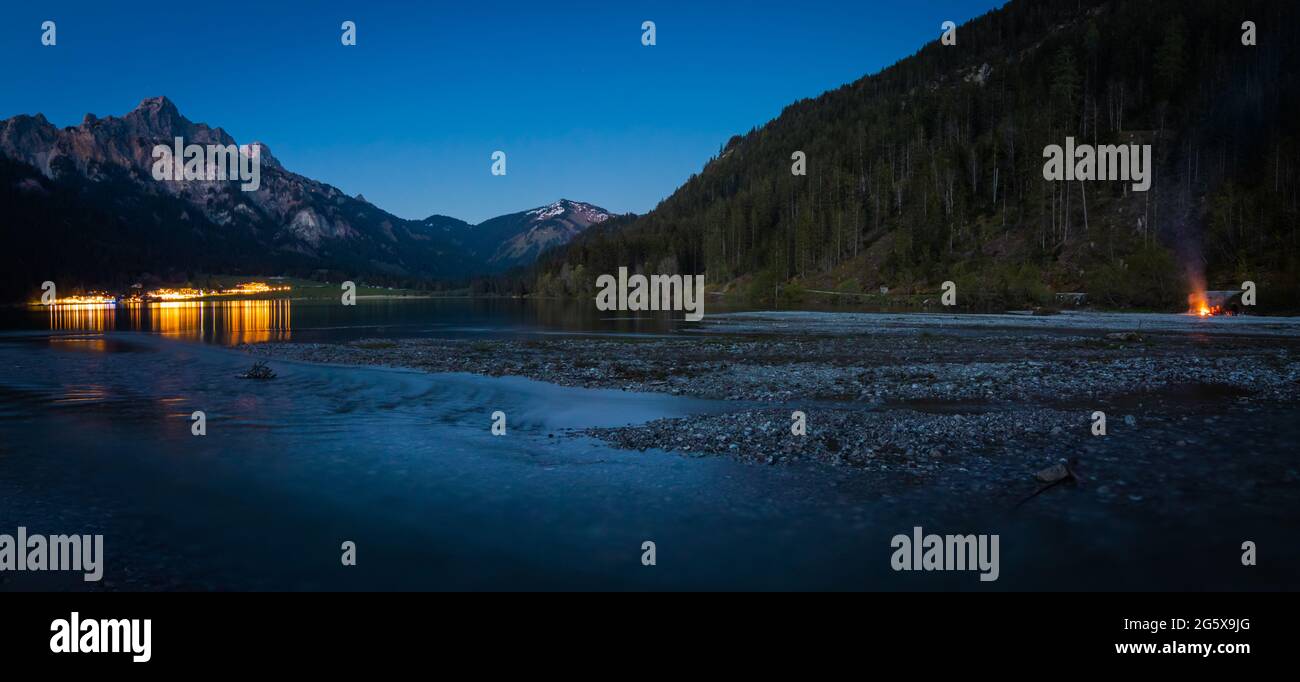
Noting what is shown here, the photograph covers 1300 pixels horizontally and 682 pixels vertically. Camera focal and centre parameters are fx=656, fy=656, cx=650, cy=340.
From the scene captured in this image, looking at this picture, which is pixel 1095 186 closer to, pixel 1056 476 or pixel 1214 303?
pixel 1214 303

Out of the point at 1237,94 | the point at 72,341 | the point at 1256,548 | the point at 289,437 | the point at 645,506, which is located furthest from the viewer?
the point at 1237,94

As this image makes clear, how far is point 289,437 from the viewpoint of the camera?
Result: 2228 centimetres

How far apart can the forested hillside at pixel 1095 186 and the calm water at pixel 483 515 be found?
88.5 m

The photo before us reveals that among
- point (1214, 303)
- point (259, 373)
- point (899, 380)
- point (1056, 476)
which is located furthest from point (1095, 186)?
point (259, 373)

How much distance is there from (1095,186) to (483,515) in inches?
5587

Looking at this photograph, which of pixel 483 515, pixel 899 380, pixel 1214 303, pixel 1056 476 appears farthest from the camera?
pixel 1214 303

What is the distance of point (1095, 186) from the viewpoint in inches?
4801

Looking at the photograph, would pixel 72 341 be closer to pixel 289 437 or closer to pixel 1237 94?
pixel 289 437

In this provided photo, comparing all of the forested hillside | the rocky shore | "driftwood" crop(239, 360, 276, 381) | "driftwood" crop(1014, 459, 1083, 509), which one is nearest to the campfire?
the forested hillside

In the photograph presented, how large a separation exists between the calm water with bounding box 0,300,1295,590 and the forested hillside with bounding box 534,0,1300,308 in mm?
88541
